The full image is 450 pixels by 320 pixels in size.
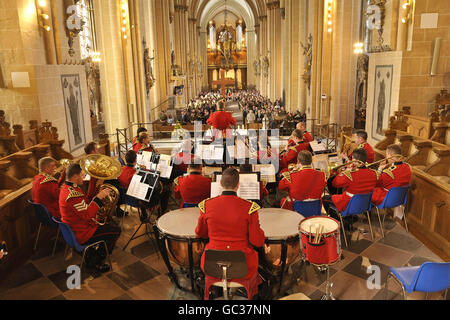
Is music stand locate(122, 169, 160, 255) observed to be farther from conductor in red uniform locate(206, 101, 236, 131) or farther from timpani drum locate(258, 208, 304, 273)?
conductor in red uniform locate(206, 101, 236, 131)

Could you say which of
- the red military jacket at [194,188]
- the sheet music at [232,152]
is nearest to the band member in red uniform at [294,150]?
the sheet music at [232,152]

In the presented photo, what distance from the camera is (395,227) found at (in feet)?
20.8

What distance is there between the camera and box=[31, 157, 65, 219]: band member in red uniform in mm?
5277

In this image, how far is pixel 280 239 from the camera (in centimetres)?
412

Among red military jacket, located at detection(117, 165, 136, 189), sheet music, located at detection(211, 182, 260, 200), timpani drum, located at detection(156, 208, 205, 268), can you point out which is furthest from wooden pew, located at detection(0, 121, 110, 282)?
sheet music, located at detection(211, 182, 260, 200)

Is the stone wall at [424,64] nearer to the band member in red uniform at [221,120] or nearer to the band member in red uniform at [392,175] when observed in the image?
the band member in red uniform at [392,175]

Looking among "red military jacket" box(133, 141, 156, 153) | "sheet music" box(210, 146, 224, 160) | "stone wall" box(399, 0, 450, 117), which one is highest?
"stone wall" box(399, 0, 450, 117)

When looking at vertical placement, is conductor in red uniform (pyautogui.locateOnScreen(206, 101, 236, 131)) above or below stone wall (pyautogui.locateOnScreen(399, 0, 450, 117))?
below

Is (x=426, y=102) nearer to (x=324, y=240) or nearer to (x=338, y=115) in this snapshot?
(x=338, y=115)

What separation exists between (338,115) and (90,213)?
41.3 feet

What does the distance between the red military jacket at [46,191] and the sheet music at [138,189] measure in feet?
3.50

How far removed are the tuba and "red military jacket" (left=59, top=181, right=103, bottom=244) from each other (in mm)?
194

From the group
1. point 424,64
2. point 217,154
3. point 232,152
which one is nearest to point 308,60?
point 424,64

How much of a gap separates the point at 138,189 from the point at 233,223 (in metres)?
2.18
